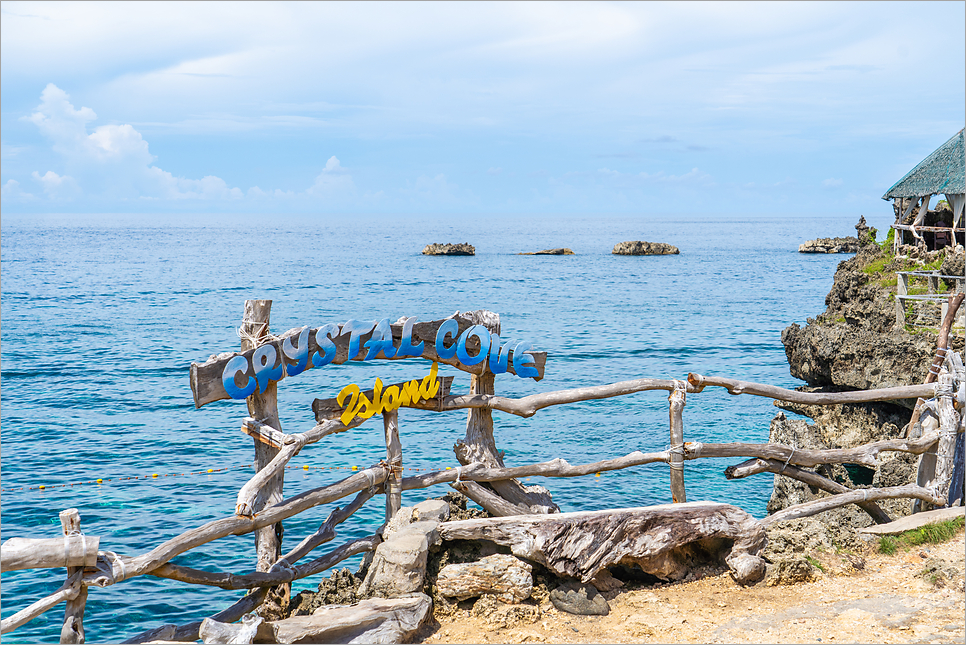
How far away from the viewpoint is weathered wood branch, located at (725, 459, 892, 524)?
32.0ft

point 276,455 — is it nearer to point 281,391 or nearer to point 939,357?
point 939,357

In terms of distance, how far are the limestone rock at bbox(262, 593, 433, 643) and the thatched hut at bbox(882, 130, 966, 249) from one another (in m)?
36.9

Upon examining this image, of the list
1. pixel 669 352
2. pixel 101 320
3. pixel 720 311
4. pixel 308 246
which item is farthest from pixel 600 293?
pixel 308 246

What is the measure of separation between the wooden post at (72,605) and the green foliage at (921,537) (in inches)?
327

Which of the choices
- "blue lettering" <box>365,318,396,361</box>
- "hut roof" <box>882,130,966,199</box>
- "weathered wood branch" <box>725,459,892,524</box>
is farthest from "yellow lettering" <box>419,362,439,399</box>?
"hut roof" <box>882,130,966,199</box>

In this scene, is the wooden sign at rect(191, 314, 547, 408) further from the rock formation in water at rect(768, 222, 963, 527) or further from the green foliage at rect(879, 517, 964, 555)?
the rock formation in water at rect(768, 222, 963, 527)

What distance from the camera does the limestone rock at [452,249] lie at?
11738 cm

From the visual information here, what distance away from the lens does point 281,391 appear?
2923 cm

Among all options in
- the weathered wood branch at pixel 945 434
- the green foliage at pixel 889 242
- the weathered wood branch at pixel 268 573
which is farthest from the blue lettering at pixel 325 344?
the green foliage at pixel 889 242

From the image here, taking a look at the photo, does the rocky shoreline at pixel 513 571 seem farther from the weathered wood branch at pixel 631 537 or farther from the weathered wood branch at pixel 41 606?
the weathered wood branch at pixel 41 606

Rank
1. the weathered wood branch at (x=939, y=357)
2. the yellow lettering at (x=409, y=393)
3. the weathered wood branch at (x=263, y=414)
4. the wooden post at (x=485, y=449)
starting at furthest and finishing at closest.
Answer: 1. the weathered wood branch at (x=939, y=357)
2. the wooden post at (x=485, y=449)
3. the yellow lettering at (x=409, y=393)
4. the weathered wood branch at (x=263, y=414)

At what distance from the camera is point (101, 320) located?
49.5m

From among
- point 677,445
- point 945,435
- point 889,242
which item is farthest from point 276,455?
point 889,242

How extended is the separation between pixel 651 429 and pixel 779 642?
55.3 ft
